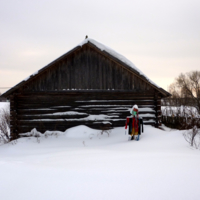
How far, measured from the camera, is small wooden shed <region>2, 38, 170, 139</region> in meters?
10.8

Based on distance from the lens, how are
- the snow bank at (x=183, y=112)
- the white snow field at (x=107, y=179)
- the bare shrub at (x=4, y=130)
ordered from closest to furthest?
the white snow field at (x=107, y=179)
the bare shrub at (x=4, y=130)
the snow bank at (x=183, y=112)

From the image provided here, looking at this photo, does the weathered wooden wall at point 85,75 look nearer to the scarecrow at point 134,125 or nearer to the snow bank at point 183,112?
the scarecrow at point 134,125

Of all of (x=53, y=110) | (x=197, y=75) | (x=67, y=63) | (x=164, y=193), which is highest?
(x=197, y=75)

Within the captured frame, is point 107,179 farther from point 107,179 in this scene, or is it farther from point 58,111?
point 58,111

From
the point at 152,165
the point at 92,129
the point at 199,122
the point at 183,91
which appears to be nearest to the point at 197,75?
the point at 183,91

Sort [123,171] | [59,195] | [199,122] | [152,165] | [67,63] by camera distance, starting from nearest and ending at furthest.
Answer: [59,195] → [123,171] → [152,165] → [67,63] → [199,122]

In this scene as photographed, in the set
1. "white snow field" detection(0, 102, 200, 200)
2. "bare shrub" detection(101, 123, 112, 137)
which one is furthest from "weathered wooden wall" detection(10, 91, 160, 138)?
"white snow field" detection(0, 102, 200, 200)

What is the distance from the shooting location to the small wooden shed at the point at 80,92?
35.5 feet

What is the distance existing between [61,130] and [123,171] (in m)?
7.34

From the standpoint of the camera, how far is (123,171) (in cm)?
415

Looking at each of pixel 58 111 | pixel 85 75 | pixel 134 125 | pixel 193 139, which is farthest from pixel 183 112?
pixel 58 111

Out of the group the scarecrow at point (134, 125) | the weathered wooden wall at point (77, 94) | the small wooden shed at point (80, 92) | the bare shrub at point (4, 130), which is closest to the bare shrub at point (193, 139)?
the scarecrow at point (134, 125)

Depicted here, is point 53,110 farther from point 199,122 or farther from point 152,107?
point 199,122

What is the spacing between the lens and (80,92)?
10961 millimetres
